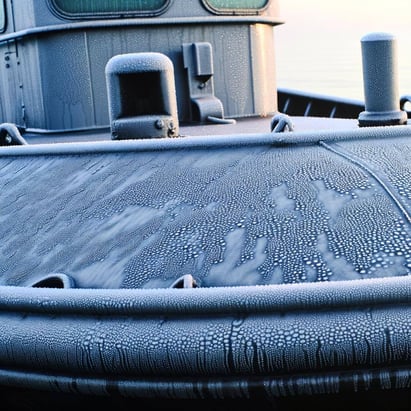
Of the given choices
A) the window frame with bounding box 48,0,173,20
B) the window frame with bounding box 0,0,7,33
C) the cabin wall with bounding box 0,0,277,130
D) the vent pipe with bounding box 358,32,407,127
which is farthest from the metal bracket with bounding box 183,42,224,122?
the vent pipe with bounding box 358,32,407,127

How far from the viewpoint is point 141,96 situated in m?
3.09

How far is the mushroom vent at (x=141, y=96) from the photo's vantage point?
10.0 ft

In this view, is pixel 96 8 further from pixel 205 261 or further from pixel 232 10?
pixel 205 261

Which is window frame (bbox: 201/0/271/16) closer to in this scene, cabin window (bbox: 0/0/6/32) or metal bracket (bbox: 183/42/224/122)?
metal bracket (bbox: 183/42/224/122)

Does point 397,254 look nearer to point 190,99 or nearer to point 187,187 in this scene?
point 187,187

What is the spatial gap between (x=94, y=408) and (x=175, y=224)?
0.53 metres

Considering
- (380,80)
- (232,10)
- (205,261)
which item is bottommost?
(205,261)

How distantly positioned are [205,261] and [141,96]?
121 centimetres

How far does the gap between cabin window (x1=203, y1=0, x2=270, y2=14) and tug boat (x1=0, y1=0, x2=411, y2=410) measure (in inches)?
51.2

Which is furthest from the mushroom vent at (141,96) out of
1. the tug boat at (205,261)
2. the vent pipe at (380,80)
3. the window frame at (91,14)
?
the window frame at (91,14)

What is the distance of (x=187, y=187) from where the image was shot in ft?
7.67

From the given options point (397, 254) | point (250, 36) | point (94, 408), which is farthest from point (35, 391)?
point (250, 36)

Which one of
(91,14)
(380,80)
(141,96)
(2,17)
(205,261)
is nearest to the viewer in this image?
(205,261)

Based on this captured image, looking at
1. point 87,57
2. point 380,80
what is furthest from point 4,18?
point 380,80
